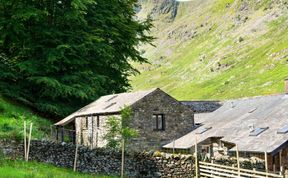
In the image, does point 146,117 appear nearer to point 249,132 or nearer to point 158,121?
point 158,121

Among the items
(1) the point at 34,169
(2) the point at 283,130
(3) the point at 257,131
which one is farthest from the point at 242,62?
(1) the point at 34,169

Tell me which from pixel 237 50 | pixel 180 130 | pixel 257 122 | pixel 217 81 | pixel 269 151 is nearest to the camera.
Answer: pixel 269 151

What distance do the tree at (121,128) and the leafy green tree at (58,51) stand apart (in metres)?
4.89

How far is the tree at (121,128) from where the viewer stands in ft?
118

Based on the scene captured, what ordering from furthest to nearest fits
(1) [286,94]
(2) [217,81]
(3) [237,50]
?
(3) [237,50] < (2) [217,81] < (1) [286,94]

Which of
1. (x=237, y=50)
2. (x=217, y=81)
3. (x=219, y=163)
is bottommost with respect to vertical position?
(x=219, y=163)

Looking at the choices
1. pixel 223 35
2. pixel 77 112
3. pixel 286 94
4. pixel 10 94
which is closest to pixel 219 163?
pixel 286 94

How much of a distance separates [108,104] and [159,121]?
15.2ft

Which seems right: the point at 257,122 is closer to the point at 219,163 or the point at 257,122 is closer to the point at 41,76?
the point at 219,163

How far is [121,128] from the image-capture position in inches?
1471

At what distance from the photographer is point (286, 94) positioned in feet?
124

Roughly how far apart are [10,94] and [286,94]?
22.4 meters

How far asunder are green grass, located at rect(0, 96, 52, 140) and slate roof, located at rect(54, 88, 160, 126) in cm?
165

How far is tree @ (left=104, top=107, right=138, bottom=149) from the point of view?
118 ft
